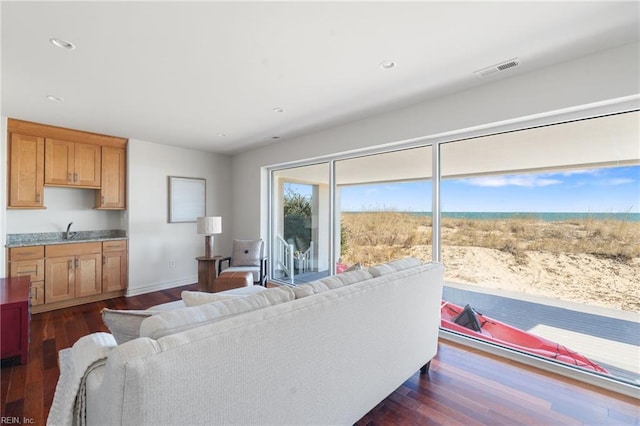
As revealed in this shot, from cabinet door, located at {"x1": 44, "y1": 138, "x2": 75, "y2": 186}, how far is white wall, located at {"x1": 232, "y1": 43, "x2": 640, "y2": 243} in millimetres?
3053

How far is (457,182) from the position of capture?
3.00 m

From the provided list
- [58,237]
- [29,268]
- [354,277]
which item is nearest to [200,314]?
[354,277]

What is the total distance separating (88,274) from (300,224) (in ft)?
10.2

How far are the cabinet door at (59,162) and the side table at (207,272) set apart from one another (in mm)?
2117

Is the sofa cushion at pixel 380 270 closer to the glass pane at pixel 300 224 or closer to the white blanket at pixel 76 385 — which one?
the white blanket at pixel 76 385

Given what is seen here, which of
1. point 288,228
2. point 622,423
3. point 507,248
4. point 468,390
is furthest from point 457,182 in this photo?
point 288,228

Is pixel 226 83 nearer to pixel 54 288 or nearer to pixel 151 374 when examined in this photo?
pixel 151 374

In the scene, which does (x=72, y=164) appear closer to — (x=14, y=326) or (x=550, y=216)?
(x=14, y=326)

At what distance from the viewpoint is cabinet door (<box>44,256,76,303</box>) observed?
147 inches

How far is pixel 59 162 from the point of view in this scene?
3.96 m

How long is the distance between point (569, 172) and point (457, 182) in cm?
88

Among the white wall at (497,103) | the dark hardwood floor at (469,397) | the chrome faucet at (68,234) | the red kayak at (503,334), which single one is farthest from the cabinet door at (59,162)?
the red kayak at (503,334)

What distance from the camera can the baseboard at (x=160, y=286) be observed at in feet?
14.9

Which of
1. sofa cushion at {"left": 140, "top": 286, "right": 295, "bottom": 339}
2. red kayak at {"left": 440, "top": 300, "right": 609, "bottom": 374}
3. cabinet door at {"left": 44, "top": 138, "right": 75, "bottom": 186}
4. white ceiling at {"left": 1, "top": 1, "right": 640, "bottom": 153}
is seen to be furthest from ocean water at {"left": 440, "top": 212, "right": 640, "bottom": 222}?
cabinet door at {"left": 44, "top": 138, "right": 75, "bottom": 186}
